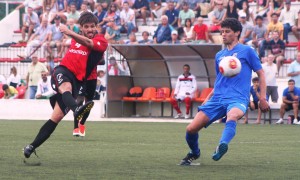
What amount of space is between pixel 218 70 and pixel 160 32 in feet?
65.6

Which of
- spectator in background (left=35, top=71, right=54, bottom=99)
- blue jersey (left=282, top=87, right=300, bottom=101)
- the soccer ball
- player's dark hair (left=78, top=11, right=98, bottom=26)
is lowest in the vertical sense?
spectator in background (left=35, top=71, right=54, bottom=99)

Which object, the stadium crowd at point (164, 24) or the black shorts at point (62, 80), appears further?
the stadium crowd at point (164, 24)

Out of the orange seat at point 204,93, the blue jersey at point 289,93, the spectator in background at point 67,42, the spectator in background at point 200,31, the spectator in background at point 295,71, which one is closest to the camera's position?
the blue jersey at point 289,93

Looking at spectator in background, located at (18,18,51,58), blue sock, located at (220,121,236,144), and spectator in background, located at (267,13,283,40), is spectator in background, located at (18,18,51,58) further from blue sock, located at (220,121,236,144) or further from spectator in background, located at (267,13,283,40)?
blue sock, located at (220,121,236,144)

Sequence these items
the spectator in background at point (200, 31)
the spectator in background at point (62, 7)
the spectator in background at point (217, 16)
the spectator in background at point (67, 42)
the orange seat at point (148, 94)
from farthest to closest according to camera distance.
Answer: the spectator in background at point (62, 7) → the spectator in background at point (67, 42) → the spectator in background at point (217, 16) → the spectator in background at point (200, 31) → the orange seat at point (148, 94)

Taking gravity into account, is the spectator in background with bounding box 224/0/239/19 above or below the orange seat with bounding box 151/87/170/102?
above

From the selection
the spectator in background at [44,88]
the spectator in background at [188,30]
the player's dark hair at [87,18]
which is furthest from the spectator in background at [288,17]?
the player's dark hair at [87,18]

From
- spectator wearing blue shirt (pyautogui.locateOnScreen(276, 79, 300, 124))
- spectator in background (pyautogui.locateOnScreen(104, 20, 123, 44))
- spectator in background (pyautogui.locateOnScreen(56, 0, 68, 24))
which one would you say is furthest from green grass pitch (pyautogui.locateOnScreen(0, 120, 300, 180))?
spectator in background (pyautogui.locateOnScreen(56, 0, 68, 24))

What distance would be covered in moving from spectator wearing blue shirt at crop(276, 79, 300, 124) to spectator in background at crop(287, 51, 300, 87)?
0.83 metres

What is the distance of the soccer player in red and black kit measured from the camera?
11078mm

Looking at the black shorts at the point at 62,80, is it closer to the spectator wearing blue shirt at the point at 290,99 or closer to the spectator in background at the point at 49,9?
the spectator wearing blue shirt at the point at 290,99

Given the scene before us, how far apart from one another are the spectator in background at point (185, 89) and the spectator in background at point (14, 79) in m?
7.24

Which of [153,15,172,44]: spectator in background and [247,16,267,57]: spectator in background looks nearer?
[247,16,267,57]: spectator in background

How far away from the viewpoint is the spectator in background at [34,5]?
3706 cm
